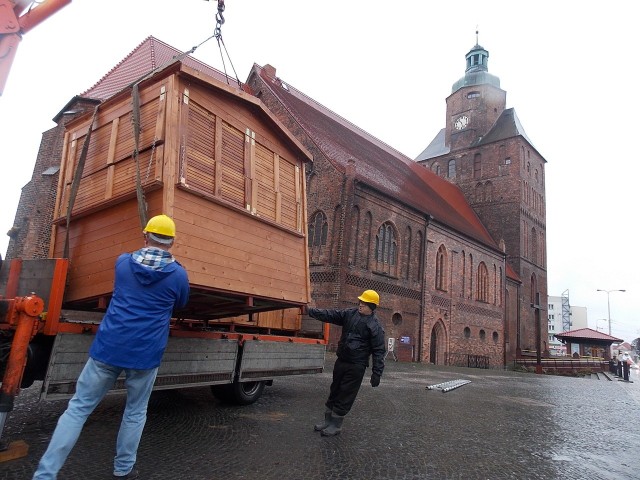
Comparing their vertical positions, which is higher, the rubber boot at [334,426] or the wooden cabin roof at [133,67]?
the wooden cabin roof at [133,67]

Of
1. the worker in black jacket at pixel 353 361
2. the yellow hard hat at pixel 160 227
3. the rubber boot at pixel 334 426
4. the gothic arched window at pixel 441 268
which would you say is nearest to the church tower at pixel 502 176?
the gothic arched window at pixel 441 268

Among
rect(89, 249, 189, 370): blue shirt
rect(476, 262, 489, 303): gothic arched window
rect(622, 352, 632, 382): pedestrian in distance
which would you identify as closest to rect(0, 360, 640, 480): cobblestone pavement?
rect(89, 249, 189, 370): blue shirt

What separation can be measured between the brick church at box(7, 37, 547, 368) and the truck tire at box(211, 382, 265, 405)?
300 inches

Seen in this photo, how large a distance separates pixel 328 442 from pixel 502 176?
1519 inches

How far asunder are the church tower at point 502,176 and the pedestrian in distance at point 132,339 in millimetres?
35397

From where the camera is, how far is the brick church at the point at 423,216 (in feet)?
66.9

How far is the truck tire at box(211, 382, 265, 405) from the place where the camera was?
6.29 meters

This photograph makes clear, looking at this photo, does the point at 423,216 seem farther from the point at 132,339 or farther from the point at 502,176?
the point at 132,339

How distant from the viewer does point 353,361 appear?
533 centimetres

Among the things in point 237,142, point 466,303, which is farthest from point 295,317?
point 466,303

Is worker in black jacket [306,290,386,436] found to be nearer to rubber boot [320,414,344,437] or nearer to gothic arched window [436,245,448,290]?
rubber boot [320,414,344,437]

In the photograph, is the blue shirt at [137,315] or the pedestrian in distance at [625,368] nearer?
the blue shirt at [137,315]

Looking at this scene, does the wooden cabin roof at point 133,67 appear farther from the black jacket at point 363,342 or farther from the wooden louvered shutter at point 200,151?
the black jacket at point 363,342

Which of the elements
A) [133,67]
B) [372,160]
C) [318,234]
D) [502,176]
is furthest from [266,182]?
[502,176]
